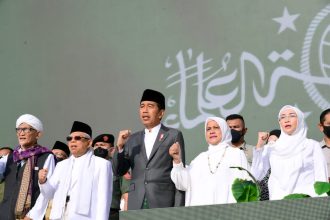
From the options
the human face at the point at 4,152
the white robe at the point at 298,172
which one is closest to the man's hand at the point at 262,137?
the white robe at the point at 298,172

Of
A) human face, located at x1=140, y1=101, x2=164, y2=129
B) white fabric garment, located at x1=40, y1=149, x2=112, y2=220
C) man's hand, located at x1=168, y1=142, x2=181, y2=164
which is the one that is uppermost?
human face, located at x1=140, y1=101, x2=164, y2=129

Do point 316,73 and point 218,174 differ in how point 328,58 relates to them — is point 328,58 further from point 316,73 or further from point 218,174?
point 218,174

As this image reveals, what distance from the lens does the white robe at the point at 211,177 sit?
14.3 feet

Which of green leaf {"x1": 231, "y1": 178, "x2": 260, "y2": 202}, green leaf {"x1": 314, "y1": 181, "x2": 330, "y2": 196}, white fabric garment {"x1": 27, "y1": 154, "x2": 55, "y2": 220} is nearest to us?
green leaf {"x1": 314, "y1": 181, "x2": 330, "y2": 196}

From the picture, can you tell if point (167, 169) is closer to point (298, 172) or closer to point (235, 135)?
point (298, 172)

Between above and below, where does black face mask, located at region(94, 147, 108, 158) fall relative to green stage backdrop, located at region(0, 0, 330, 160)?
below

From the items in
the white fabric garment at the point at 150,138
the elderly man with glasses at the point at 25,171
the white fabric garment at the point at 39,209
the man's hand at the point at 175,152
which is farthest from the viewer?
the elderly man with glasses at the point at 25,171

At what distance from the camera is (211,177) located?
4449 millimetres

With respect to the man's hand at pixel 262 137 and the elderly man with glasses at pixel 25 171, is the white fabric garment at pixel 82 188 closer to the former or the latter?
the elderly man with glasses at pixel 25 171

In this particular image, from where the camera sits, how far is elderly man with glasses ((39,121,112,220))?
456cm

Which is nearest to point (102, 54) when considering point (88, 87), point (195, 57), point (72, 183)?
point (88, 87)

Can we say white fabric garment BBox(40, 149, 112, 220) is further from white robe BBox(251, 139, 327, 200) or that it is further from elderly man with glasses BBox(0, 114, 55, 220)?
white robe BBox(251, 139, 327, 200)

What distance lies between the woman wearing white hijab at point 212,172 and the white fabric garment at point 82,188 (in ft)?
1.78

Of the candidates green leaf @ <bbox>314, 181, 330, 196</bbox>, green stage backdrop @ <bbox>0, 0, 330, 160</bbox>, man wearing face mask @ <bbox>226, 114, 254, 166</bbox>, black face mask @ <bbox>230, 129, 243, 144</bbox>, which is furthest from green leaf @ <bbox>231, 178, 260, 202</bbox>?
green stage backdrop @ <bbox>0, 0, 330, 160</bbox>
